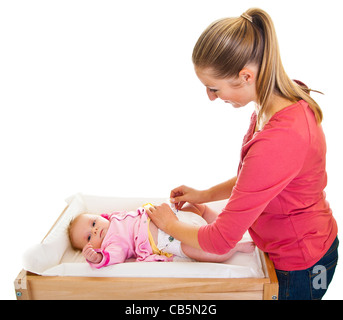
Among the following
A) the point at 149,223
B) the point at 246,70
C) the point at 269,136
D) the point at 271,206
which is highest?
the point at 246,70

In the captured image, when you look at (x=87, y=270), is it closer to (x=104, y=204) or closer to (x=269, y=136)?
(x=104, y=204)

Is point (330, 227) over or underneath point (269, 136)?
underneath

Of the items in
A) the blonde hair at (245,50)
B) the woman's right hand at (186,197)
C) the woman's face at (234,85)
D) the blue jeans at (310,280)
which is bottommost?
the blue jeans at (310,280)

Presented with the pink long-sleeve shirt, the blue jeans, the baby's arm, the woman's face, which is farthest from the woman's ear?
the baby's arm

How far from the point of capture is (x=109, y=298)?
1.77 meters

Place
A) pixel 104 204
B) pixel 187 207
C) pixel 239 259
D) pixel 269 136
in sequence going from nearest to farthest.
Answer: pixel 269 136 < pixel 239 259 < pixel 187 207 < pixel 104 204

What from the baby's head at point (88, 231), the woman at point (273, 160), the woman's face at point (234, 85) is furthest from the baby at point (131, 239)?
the woman's face at point (234, 85)

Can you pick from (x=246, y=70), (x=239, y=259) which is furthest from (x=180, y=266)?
(x=246, y=70)

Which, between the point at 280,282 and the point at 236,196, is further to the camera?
the point at 280,282

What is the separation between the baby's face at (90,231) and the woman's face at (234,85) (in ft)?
2.87

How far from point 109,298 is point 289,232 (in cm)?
73

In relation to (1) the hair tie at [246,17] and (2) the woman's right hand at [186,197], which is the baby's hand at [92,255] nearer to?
(2) the woman's right hand at [186,197]

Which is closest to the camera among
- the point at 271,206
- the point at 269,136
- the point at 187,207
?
the point at 269,136

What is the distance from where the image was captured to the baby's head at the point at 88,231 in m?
2.08
